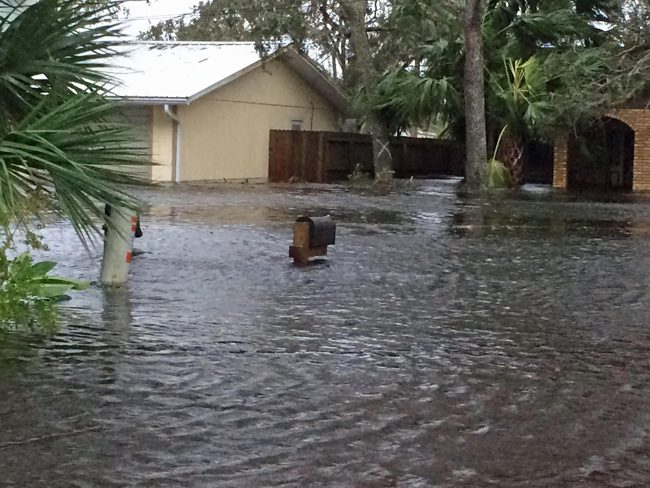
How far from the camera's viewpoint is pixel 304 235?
10711mm

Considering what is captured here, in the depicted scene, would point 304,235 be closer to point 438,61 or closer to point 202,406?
point 202,406

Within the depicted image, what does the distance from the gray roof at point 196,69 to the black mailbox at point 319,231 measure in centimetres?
1391

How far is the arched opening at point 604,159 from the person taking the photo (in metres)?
30.2

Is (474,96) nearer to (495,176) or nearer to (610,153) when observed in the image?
(495,176)

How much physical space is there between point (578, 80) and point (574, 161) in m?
6.45

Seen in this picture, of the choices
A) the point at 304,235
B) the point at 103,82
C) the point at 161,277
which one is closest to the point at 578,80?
the point at 304,235

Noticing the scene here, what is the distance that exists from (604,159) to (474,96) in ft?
20.9

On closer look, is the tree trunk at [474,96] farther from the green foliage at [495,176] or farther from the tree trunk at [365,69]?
the tree trunk at [365,69]

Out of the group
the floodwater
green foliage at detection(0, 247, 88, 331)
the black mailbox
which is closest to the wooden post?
the floodwater

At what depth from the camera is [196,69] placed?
1144 inches

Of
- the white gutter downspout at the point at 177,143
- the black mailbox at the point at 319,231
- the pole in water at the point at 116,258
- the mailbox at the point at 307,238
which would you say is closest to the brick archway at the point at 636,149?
the white gutter downspout at the point at 177,143

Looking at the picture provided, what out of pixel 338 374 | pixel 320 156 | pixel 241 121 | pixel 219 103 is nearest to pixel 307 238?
pixel 338 374

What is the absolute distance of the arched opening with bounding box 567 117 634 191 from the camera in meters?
30.2

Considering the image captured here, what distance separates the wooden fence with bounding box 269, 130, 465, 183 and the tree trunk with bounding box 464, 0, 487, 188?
5485 mm
